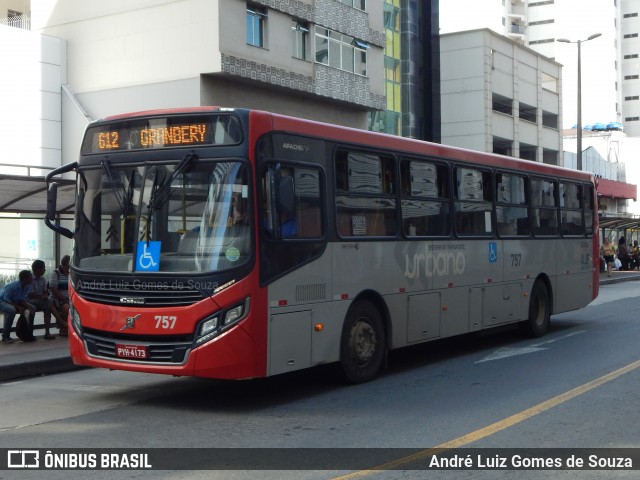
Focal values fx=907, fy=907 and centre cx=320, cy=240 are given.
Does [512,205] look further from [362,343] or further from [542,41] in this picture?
[542,41]

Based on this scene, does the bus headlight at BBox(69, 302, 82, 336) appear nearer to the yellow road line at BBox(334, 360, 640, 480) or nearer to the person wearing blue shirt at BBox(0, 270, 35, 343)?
the yellow road line at BBox(334, 360, 640, 480)

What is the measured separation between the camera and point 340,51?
118 ft

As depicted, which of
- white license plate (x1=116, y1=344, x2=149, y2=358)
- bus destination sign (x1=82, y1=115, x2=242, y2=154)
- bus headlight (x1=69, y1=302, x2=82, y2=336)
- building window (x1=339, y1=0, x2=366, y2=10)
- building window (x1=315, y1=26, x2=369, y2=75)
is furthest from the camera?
building window (x1=339, y1=0, x2=366, y2=10)

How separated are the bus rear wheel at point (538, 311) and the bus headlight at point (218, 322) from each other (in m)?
7.77

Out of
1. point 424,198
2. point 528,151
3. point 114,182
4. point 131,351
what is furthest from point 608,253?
point 131,351

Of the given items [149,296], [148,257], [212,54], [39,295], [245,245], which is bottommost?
[39,295]

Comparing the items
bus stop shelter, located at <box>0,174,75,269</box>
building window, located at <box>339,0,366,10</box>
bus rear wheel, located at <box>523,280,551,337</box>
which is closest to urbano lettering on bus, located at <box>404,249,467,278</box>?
bus rear wheel, located at <box>523,280,551,337</box>

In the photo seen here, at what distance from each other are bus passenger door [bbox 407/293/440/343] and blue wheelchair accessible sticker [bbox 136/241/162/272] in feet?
12.6

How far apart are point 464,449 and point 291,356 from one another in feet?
8.48

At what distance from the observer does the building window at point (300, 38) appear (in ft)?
109

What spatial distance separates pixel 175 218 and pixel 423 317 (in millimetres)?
4269

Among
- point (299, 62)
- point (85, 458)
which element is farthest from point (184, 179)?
point (299, 62)

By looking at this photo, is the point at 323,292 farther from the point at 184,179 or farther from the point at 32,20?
the point at 32,20

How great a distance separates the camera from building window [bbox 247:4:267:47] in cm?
3092
